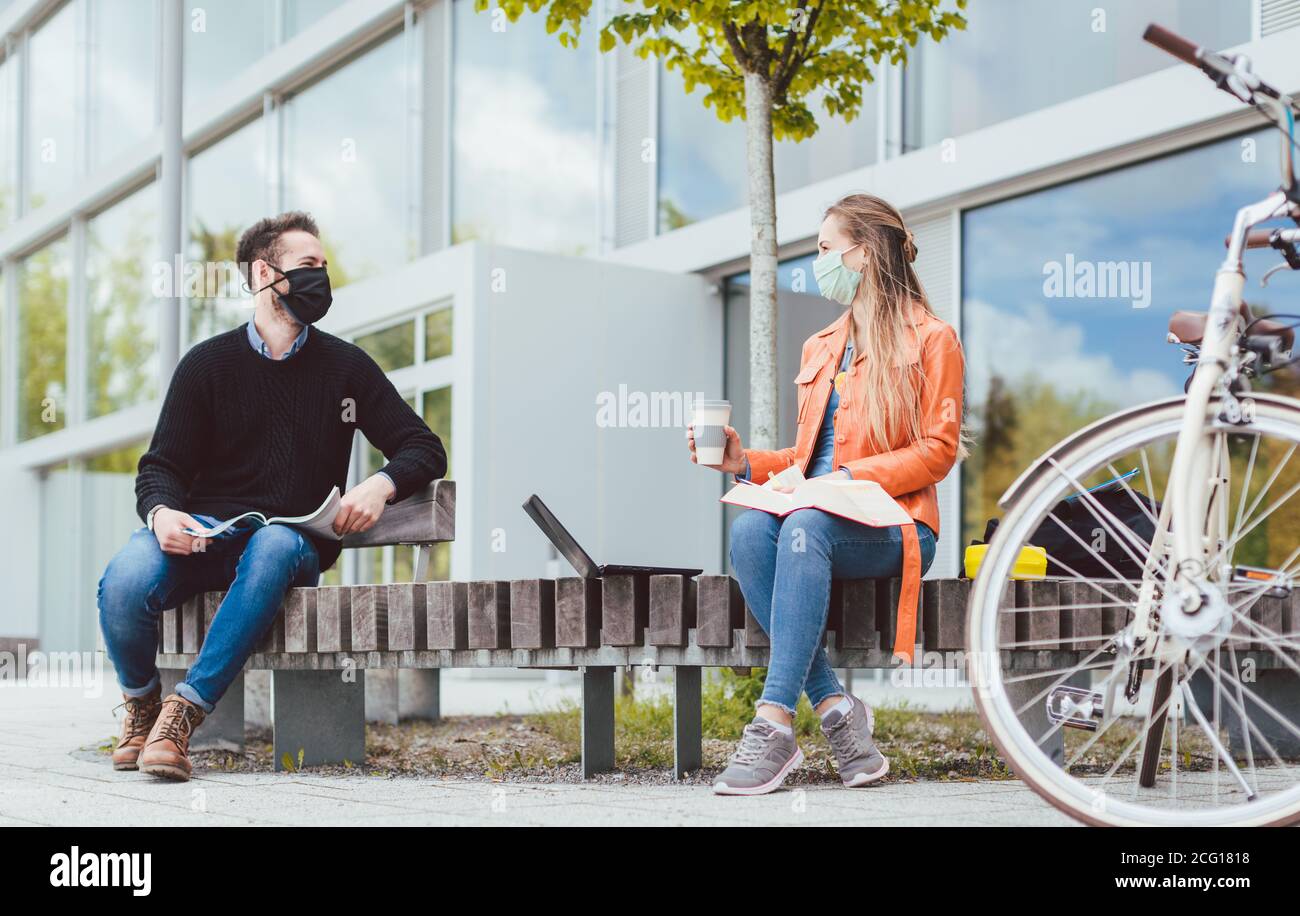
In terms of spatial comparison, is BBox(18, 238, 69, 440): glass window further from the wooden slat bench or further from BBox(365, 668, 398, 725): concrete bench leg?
the wooden slat bench

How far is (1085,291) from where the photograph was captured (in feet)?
30.3

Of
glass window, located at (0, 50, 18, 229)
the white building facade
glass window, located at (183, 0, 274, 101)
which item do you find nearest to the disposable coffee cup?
the white building facade

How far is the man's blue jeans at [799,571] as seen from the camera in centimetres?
324

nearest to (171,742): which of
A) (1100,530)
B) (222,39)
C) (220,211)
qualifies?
(1100,530)

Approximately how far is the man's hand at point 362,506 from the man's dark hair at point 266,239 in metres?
0.69

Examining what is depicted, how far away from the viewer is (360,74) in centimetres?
1620

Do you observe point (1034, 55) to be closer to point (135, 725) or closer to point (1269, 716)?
point (1269, 716)

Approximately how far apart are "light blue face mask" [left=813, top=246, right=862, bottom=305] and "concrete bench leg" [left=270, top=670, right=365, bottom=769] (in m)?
1.87

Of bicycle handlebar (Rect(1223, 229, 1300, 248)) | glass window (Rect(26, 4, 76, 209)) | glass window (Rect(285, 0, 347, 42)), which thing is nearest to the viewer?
bicycle handlebar (Rect(1223, 229, 1300, 248))

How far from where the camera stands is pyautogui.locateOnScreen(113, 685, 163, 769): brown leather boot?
419 cm

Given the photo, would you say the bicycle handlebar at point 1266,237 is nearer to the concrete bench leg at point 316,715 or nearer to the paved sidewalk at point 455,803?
the paved sidewalk at point 455,803

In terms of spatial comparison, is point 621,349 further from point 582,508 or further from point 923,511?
point 923,511
